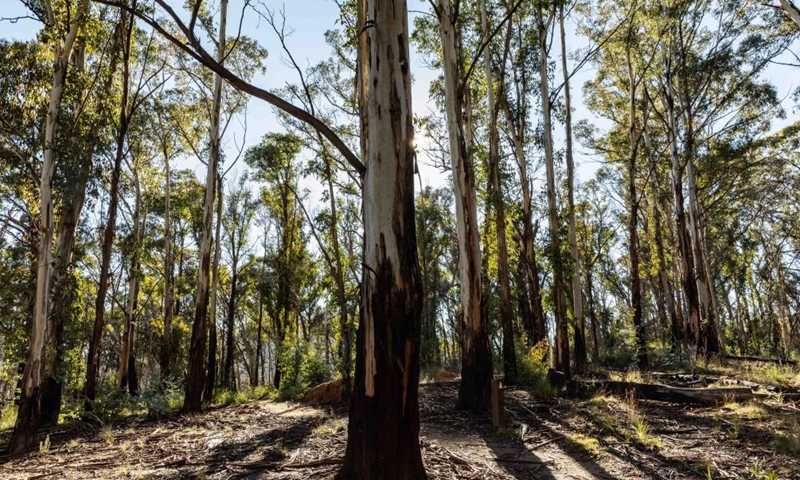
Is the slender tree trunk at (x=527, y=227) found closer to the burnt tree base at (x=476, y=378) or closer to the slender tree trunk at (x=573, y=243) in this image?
the slender tree trunk at (x=573, y=243)

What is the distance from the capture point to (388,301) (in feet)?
10.6

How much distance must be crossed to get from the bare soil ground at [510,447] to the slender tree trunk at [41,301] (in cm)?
50

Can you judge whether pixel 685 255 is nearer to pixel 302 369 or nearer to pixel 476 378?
pixel 476 378

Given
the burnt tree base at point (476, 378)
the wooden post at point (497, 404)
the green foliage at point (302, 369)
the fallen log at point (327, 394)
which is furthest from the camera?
the green foliage at point (302, 369)

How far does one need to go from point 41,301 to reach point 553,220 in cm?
1045

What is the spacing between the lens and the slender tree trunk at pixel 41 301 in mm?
6504

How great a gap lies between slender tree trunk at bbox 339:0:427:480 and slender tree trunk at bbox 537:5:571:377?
720 cm

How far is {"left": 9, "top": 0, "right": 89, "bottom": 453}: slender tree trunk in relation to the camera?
6.50 meters

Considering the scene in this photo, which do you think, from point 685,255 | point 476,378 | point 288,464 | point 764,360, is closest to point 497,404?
point 476,378

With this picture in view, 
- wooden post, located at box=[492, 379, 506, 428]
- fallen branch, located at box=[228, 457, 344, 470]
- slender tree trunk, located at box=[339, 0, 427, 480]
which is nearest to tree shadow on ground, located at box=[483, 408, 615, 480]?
wooden post, located at box=[492, 379, 506, 428]

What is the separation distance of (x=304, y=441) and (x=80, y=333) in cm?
747

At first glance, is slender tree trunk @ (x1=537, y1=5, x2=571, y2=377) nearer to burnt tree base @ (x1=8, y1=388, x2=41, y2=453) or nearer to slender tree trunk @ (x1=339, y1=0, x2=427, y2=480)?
slender tree trunk @ (x1=339, y1=0, x2=427, y2=480)

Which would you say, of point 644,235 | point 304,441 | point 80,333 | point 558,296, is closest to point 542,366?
point 558,296

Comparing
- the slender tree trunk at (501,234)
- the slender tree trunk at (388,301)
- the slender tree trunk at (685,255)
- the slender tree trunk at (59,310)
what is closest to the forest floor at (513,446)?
the slender tree trunk at (388,301)
